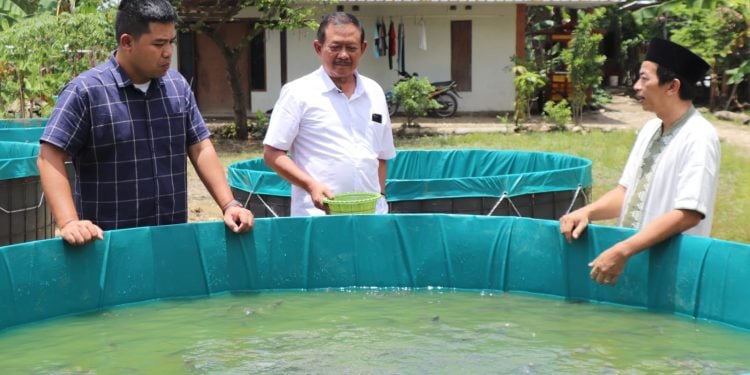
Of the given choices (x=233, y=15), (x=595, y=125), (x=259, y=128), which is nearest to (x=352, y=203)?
(x=233, y=15)

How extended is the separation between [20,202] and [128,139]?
13.6 feet

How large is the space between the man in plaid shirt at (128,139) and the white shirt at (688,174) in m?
1.82

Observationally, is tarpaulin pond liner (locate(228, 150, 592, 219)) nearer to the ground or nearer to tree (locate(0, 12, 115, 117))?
the ground

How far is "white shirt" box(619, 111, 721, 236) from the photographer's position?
14.6 feet

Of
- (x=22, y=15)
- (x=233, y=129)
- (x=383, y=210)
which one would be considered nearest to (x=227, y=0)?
(x=233, y=129)

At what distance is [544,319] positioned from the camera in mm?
4758

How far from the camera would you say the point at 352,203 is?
5164 mm

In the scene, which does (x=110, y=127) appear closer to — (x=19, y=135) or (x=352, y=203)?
(x=352, y=203)

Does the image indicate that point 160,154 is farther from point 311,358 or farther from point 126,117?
point 311,358

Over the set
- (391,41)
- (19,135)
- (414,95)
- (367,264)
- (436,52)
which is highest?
(391,41)

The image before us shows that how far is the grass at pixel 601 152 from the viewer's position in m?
12.0

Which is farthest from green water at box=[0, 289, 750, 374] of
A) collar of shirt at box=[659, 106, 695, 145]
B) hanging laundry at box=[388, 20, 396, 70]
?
hanging laundry at box=[388, 20, 396, 70]

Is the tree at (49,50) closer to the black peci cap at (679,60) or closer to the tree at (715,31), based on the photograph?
the tree at (715,31)

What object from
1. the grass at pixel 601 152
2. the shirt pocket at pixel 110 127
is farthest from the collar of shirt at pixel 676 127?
the grass at pixel 601 152
